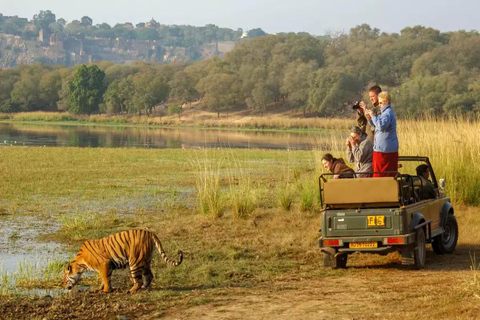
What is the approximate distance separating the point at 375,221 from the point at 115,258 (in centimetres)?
300

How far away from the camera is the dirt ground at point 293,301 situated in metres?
7.43

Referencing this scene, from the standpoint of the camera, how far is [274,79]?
307 feet

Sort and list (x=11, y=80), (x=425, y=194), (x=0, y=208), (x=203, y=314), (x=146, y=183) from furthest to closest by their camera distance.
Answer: (x=11, y=80)
(x=146, y=183)
(x=0, y=208)
(x=425, y=194)
(x=203, y=314)

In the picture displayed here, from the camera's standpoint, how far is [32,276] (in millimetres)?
9359

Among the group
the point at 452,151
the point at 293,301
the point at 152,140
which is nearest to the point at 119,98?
the point at 152,140

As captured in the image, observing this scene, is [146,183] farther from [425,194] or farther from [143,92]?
[143,92]

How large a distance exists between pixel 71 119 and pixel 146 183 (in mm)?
67350

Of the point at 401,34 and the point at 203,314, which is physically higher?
the point at 401,34

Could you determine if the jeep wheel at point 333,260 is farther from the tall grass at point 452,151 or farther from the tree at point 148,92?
the tree at point 148,92

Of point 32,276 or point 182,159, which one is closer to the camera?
point 32,276

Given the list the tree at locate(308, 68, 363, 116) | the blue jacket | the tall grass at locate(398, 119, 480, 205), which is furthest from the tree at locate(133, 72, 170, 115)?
the blue jacket

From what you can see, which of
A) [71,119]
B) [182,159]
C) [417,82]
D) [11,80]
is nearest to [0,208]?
[182,159]

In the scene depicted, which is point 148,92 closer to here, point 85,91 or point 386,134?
point 85,91

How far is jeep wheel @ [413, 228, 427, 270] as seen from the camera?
30.8 ft
